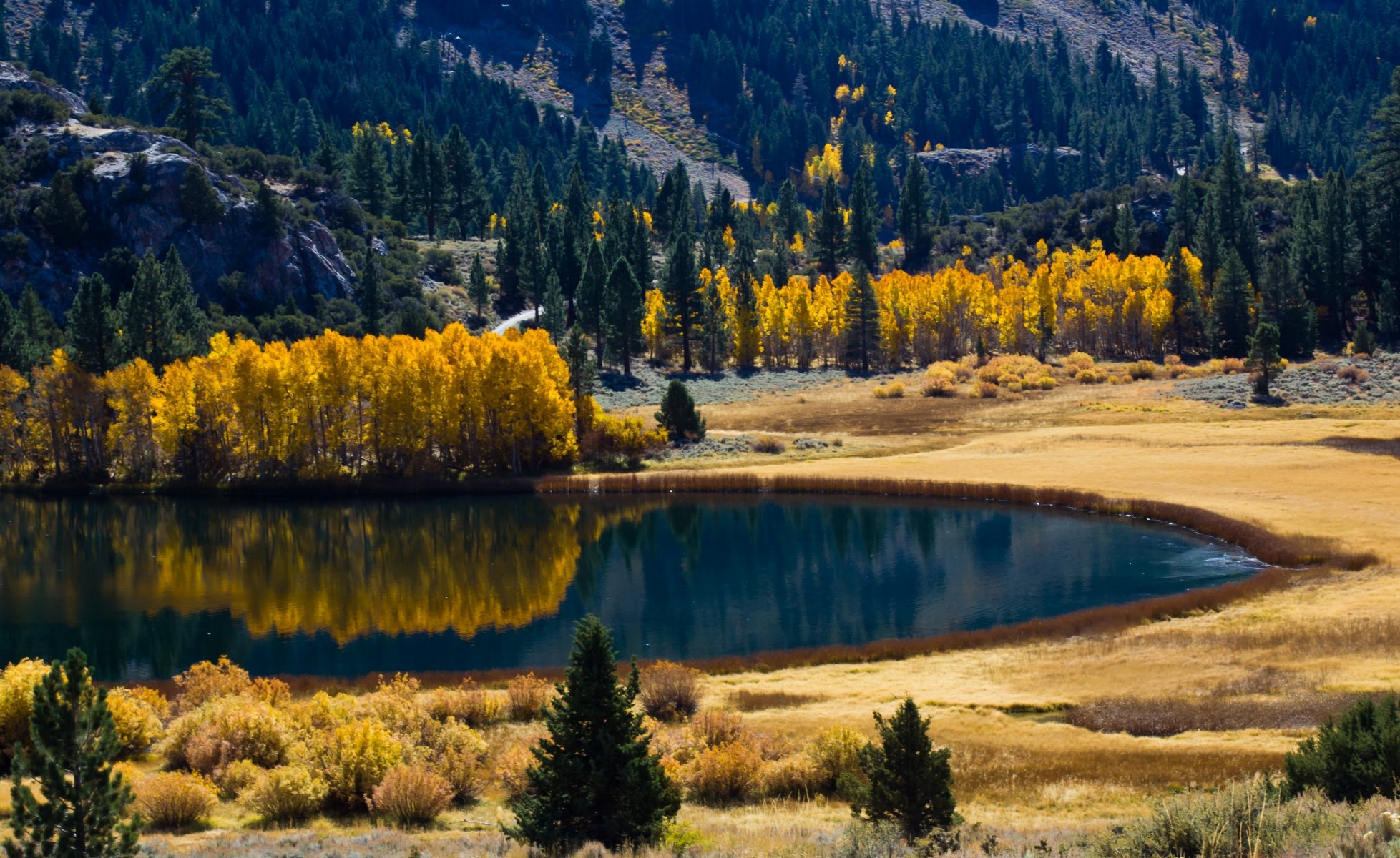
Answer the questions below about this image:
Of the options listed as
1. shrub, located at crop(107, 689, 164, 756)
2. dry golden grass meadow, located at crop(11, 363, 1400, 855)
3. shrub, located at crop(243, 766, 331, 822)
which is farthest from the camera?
shrub, located at crop(107, 689, 164, 756)

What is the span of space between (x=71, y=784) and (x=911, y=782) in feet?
44.8

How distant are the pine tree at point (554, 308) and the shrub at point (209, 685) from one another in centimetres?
9231

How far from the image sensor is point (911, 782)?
66.9 ft

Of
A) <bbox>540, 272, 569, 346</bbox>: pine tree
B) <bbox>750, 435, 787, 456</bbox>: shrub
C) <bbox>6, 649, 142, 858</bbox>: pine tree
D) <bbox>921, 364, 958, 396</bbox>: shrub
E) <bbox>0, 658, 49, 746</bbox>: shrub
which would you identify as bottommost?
<bbox>0, 658, 49, 746</bbox>: shrub

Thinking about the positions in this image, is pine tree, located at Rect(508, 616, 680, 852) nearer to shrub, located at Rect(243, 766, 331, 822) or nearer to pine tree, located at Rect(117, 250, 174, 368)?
shrub, located at Rect(243, 766, 331, 822)

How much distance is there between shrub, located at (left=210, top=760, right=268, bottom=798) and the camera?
2600cm

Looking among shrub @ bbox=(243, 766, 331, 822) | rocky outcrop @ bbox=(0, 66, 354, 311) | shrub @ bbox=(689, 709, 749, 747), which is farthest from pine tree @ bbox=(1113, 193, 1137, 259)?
shrub @ bbox=(243, 766, 331, 822)

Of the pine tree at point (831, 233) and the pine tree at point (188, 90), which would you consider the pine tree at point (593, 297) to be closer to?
the pine tree at point (188, 90)

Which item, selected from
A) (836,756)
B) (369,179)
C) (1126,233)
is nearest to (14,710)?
(836,756)

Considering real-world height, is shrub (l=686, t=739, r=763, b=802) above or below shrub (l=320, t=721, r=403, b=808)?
below

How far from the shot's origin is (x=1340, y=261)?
130 metres

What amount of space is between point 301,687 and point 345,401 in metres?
52.6

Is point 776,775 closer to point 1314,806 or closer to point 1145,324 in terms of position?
point 1314,806

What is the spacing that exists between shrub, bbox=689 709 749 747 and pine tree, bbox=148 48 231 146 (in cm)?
12890
